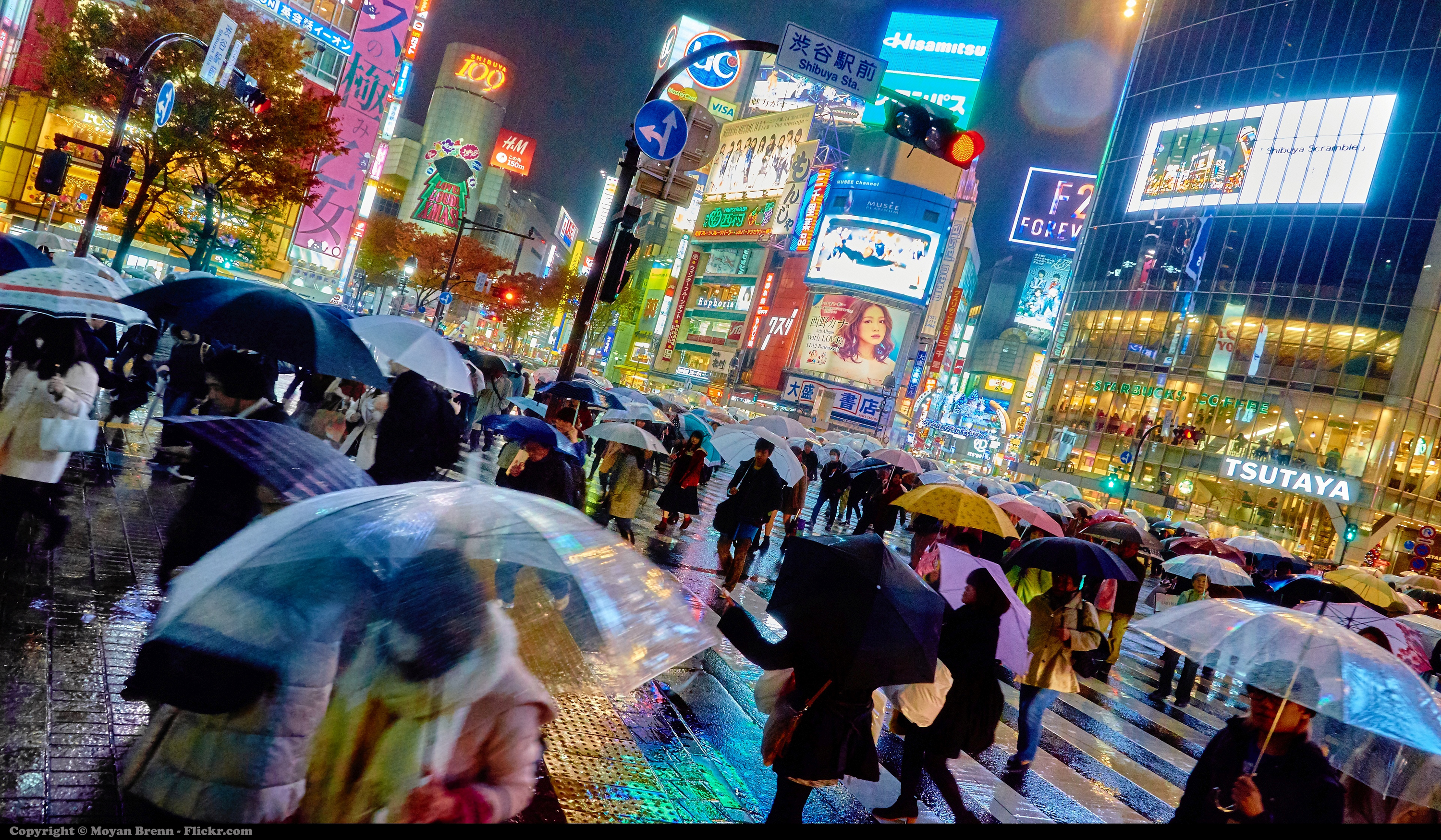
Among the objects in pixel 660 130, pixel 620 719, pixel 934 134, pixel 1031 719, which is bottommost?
pixel 620 719

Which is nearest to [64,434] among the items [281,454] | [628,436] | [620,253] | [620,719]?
[281,454]

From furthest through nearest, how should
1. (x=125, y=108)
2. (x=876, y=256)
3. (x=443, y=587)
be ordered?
1. (x=876, y=256)
2. (x=125, y=108)
3. (x=443, y=587)

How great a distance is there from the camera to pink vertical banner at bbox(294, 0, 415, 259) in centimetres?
5116

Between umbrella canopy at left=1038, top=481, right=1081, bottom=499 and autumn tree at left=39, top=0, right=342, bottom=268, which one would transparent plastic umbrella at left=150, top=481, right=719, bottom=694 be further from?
umbrella canopy at left=1038, top=481, right=1081, bottom=499

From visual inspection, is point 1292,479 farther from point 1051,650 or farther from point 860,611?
point 860,611

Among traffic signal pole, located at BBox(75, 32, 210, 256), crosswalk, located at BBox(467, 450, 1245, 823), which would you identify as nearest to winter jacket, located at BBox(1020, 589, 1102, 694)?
crosswalk, located at BBox(467, 450, 1245, 823)

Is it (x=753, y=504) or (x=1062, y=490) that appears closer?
(x=753, y=504)

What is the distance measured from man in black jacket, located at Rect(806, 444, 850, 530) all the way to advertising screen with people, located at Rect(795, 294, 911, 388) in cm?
4282

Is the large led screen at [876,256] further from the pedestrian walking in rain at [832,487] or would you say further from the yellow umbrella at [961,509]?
the yellow umbrella at [961,509]

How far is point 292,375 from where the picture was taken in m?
27.9

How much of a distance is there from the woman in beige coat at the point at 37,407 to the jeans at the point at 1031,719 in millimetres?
7362

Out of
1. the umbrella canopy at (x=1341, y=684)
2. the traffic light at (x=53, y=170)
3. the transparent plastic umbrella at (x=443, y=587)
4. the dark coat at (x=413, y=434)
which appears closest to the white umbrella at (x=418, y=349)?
the dark coat at (x=413, y=434)

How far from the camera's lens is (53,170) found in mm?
15609

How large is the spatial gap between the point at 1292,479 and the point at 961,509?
43968mm
